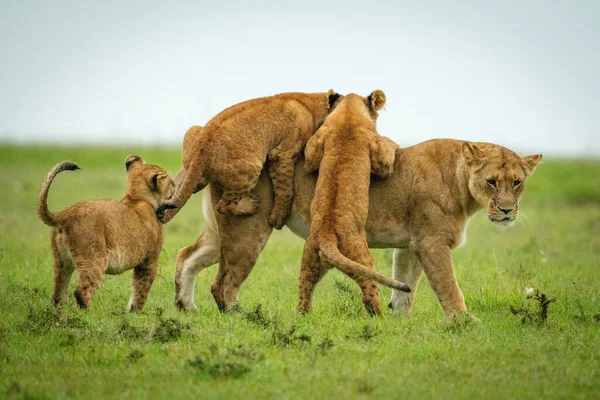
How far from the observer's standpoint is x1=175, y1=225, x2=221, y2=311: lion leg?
27.8 ft

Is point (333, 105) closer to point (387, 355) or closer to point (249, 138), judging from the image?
point (249, 138)

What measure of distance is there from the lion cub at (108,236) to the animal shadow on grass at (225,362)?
1.82 metres

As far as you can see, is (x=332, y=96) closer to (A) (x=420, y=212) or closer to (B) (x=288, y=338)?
(A) (x=420, y=212)

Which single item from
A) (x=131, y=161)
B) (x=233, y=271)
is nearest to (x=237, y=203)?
(x=233, y=271)

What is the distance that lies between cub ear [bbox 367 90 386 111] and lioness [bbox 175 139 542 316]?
0.50 meters

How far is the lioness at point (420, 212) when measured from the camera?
7715mm

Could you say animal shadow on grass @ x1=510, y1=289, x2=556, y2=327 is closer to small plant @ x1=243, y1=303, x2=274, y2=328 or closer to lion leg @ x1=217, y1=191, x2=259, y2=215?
small plant @ x1=243, y1=303, x2=274, y2=328

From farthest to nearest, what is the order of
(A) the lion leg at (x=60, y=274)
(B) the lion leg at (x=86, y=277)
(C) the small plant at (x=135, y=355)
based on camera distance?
1. (A) the lion leg at (x=60, y=274)
2. (B) the lion leg at (x=86, y=277)
3. (C) the small plant at (x=135, y=355)

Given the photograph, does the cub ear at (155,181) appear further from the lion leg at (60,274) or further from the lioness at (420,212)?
the lion leg at (60,274)

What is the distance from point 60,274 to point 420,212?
9.91ft

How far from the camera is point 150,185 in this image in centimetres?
855

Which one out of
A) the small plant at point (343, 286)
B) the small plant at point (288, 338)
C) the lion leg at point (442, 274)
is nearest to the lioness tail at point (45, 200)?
the small plant at point (288, 338)

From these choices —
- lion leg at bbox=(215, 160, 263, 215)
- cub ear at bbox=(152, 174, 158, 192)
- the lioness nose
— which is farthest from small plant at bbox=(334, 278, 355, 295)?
cub ear at bbox=(152, 174, 158, 192)

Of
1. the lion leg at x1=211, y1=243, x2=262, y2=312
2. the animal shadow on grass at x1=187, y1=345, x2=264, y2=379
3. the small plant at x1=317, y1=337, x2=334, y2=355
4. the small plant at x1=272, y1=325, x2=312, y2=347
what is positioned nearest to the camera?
the animal shadow on grass at x1=187, y1=345, x2=264, y2=379
